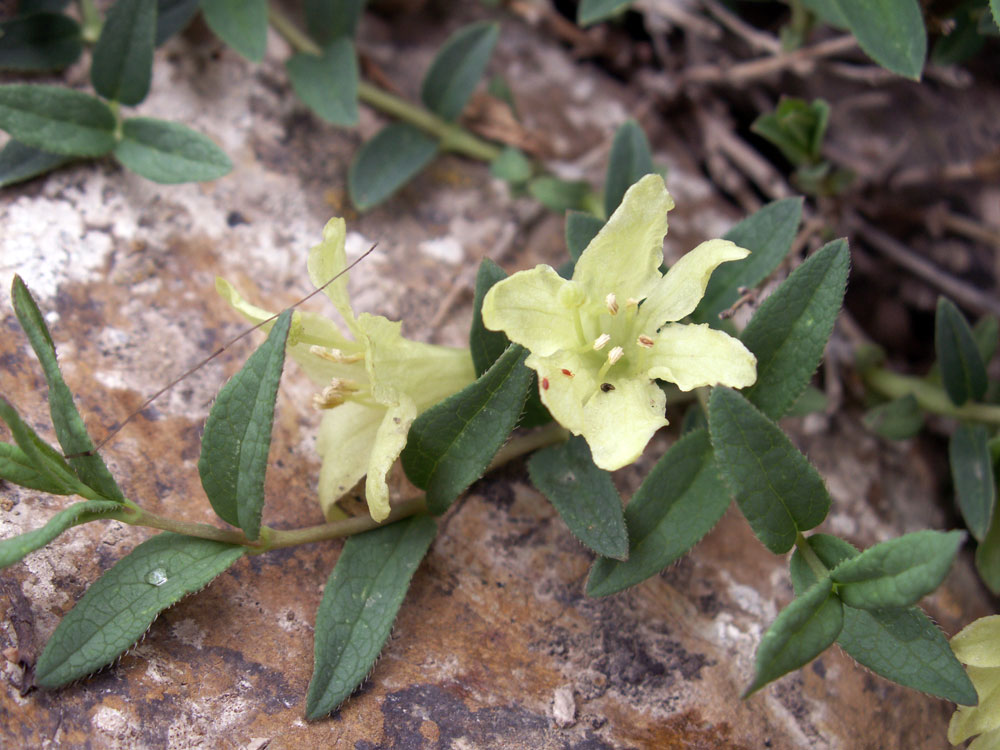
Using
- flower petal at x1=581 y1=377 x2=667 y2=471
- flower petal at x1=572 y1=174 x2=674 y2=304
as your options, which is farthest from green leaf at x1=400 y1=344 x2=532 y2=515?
flower petal at x1=572 y1=174 x2=674 y2=304

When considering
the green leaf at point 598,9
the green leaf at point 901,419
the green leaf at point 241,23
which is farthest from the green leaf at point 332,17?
the green leaf at point 901,419

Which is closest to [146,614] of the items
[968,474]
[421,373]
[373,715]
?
[373,715]

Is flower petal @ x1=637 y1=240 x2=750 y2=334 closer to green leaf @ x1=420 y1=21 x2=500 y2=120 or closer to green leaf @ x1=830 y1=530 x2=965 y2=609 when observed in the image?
green leaf @ x1=830 y1=530 x2=965 y2=609

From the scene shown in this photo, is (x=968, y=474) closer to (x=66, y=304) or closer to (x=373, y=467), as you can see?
(x=373, y=467)

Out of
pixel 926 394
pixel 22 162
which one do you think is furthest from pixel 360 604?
pixel 926 394

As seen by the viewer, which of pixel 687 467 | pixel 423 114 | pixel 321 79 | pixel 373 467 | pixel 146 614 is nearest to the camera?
pixel 146 614

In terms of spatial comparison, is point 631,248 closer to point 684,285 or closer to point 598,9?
point 684,285

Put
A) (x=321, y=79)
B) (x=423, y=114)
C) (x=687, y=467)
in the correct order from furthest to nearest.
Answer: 1. (x=423, y=114)
2. (x=321, y=79)
3. (x=687, y=467)
